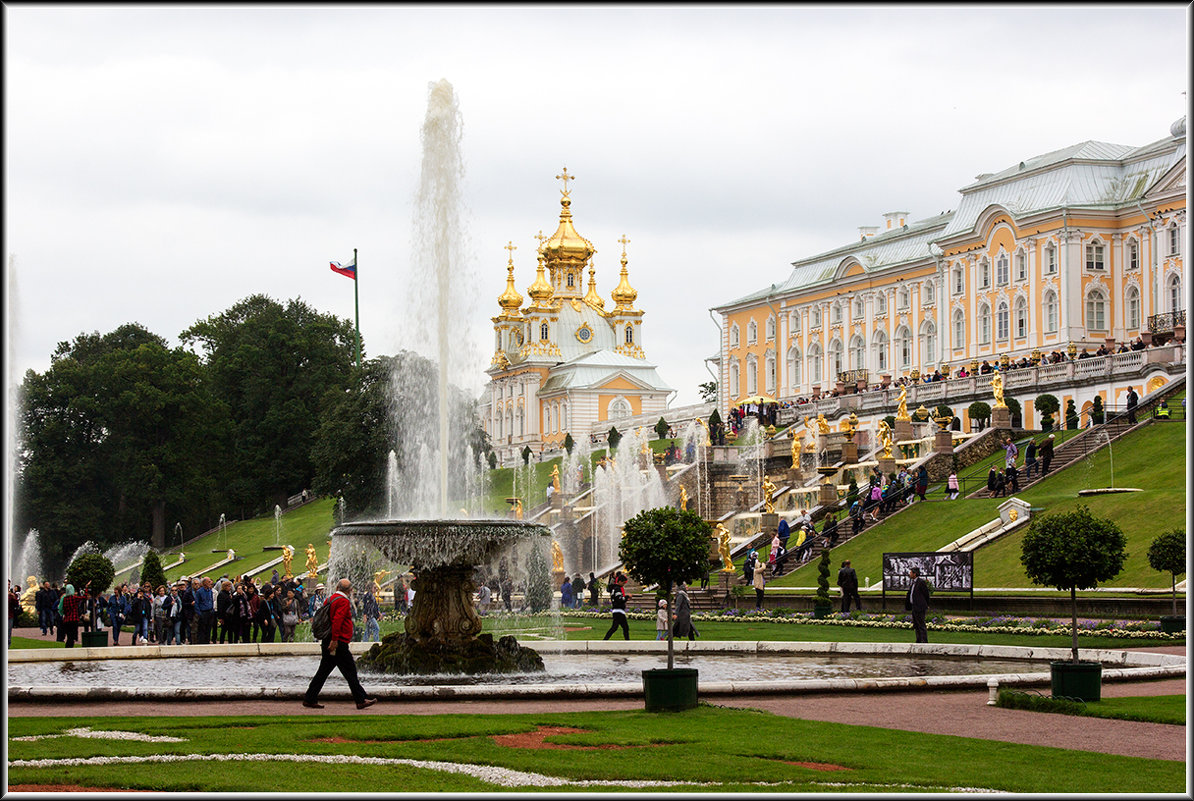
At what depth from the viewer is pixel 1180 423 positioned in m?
41.5

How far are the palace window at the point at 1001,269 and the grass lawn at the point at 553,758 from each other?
56.6 m

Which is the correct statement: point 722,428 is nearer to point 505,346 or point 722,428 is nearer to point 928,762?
point 928,762

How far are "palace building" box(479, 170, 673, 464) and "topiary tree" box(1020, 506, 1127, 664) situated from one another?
80.8 metres

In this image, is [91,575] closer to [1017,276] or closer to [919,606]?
[919,606]

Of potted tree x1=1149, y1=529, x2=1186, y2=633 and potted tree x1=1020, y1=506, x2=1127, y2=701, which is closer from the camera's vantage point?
potted tree x1=1020, y1=506, x2=1127, y2=701

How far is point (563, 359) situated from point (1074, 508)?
76829 mm

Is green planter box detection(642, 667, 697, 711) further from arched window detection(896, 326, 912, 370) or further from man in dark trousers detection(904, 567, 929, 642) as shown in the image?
arched window detection(896, 326, 912, 370)

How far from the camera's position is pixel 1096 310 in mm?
64125

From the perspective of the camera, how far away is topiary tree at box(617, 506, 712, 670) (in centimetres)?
1580

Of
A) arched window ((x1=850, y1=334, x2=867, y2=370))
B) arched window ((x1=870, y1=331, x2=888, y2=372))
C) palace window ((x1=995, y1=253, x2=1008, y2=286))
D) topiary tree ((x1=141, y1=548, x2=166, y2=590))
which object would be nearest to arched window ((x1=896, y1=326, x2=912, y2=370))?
arched window ((x1=870, y1=331, x2=888, y2=372))

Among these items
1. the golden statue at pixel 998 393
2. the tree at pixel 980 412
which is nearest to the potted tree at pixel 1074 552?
the golden statue at pixel 998 393

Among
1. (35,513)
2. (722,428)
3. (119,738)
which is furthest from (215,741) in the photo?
(35,513)

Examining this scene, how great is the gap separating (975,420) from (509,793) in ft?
138

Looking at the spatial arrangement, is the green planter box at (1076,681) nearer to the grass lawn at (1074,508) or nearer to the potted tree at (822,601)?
the grass lawn at (1074,508)
